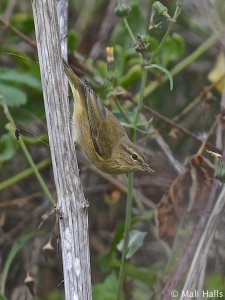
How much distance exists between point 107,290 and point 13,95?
129 cm

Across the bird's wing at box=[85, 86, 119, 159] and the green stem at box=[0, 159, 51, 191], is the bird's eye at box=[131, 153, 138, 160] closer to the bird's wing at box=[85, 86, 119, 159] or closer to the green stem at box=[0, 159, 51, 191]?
the bird's wing at box=[85, 86, 119, 159]

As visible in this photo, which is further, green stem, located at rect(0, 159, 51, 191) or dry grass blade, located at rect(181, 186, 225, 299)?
green stem, located at rect(0, 159, 51, 191)

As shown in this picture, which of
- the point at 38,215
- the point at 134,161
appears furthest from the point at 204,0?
the point at 38,215

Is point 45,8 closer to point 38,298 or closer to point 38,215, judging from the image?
point 38,215

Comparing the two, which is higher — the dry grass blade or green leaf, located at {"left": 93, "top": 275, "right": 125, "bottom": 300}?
the dry grass blade

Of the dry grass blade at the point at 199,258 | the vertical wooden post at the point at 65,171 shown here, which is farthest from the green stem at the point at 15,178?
the dry grass blade at the point at 199,258

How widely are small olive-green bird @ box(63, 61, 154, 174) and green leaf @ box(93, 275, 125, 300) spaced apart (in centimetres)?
63

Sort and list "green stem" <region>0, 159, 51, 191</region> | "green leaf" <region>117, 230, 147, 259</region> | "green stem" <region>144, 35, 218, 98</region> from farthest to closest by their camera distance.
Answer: "green stem" <region>144, 35, 218, 98</region>, "green stem" <region>0, 159, 51, 191</region>, "green leaf" <region>117, 230, 147, 259</region>

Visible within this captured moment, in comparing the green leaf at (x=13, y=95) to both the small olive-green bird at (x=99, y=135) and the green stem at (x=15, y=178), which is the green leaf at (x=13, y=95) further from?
the green stem at (x=15, y=178)

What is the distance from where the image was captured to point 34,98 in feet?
15.3

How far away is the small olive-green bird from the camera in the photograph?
3941mm

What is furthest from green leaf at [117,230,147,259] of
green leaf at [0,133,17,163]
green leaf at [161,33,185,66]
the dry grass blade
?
green leaf at [161,33,185,66]

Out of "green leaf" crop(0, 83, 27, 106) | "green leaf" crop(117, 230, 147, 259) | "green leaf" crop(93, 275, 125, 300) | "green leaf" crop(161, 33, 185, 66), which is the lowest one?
"green leaf" crop(93, 275, 125, 300)

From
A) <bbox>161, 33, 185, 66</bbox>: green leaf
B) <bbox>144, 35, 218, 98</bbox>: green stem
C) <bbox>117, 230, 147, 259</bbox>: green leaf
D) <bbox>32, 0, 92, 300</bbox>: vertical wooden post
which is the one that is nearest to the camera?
<bbox>32, 0, 92, 300</bbox>: vertical wooden post
